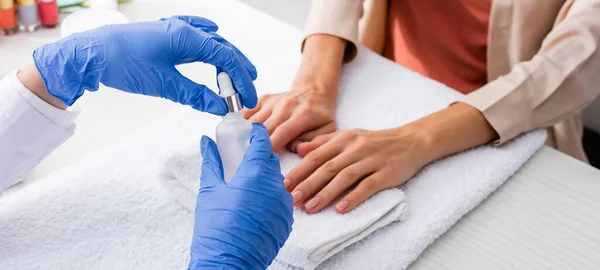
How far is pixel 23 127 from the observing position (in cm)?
92

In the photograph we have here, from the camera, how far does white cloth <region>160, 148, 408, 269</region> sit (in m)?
0.83

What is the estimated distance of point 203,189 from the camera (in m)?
0.81

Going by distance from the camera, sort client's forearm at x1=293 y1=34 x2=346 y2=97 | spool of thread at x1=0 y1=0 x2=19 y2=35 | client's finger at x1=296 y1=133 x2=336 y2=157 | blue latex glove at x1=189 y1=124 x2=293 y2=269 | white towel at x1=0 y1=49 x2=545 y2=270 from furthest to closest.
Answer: spool of thread at x1=0 y1=0 x2=19 y2=35, client's forearm at x1=293 y1=34 x2=346 y2=97, client's finger at x1=296 y1=133 x2=336 y2=157, white towel at x1=0 y1=49 x2=545 y2=270, blue latex glove at x1=189 y1=124 x2=293 y2=269

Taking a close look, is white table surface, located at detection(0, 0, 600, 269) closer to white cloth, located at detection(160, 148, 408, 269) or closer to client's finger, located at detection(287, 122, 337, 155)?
white cloth, located at detection(160, 148, 408, 269)

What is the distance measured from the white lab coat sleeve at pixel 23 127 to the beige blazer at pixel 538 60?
1.55ft

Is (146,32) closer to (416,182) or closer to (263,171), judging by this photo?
(263,171)

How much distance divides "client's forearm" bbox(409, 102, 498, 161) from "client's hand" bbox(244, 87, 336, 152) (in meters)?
0.14

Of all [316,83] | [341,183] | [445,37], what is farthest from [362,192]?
[445,37]

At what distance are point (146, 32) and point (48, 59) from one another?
5.3 inches

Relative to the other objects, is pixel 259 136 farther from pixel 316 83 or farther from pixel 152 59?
pixel 316 83

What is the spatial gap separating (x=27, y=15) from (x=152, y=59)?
0.65m

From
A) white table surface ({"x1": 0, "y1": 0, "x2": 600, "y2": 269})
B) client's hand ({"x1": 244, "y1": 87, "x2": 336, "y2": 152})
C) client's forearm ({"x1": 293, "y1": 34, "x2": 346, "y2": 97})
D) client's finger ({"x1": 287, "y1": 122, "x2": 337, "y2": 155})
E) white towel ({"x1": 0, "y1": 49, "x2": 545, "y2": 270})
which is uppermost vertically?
client's forearm ({"x1": 293, "y1": 34, "x2": 346, "y2": 97})

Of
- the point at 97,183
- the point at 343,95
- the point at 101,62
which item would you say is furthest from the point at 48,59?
the point at 343,95

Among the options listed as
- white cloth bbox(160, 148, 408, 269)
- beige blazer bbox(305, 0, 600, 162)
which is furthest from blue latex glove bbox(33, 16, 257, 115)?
beige blazer bbox(305, 0, 600, 162)
